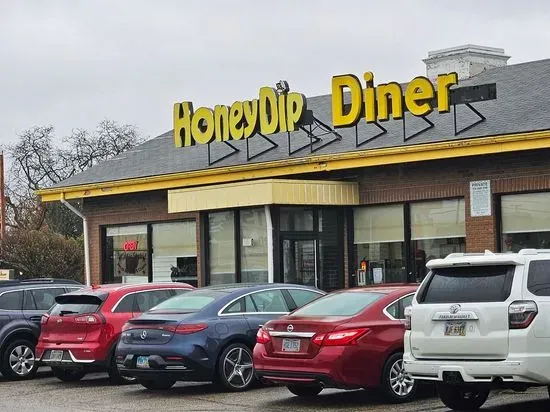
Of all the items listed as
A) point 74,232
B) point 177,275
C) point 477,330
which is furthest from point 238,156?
point 74,232

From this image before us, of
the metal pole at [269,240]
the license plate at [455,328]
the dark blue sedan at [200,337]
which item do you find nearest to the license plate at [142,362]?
the dark blue sedan at [200,337]

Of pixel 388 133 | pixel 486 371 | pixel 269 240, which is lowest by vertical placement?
pixel 486 371

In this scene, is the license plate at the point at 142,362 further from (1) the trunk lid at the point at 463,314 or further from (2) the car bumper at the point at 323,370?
(1) the trunk lid at the point at 463,314

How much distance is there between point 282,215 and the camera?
81.0 feet

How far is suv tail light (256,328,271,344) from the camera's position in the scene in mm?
14477

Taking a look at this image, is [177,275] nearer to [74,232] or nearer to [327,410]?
[327,410]

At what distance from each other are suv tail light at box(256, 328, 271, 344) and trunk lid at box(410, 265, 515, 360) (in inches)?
92.3

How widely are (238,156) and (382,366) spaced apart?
14195 millimetres

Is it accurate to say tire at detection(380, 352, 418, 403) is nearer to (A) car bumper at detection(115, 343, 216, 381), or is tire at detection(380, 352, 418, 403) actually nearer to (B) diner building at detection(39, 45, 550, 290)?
(A) car bumper at detection(115, 343, 216, 381)

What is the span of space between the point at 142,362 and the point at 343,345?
3.23 metres

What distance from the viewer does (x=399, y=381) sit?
46.3ft

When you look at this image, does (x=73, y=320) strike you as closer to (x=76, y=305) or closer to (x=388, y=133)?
(x=76, y=305)

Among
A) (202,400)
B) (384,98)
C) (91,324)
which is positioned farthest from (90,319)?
(384,98)

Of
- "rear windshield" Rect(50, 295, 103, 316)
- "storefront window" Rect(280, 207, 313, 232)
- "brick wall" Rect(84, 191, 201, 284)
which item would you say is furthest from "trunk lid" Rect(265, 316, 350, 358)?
"brick wall" Rect(84, 191, 201, 284)
